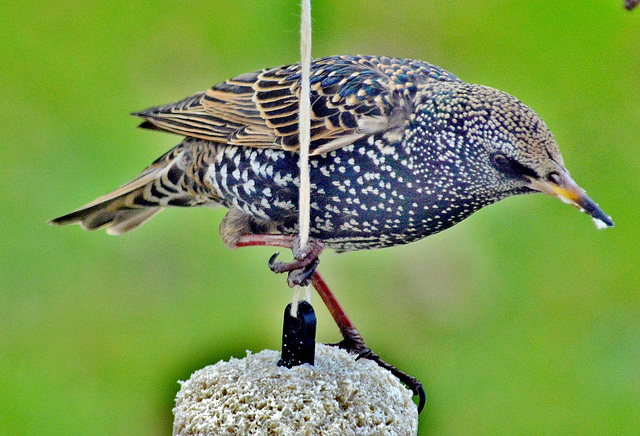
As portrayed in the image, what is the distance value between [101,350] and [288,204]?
0.96 m

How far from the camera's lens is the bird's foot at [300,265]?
3.65 feet

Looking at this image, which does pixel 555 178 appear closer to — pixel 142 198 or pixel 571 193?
pixel 571 193

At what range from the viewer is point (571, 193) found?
94 cm

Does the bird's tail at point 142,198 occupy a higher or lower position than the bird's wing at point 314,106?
lower

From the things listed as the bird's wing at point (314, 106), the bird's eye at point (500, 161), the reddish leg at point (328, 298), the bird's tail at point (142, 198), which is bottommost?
the reddish leg at point (328, 298)

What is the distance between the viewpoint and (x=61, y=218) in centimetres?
136

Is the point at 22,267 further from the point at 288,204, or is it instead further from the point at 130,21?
the point at 288,204

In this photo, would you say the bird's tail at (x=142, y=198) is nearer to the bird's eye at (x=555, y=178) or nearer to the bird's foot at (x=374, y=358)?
the bird's foot at (x=374, y=358)

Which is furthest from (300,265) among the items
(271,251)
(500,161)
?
(271,251)

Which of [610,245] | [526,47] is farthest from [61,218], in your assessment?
[610,245]

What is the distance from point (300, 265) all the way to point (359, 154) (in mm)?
216

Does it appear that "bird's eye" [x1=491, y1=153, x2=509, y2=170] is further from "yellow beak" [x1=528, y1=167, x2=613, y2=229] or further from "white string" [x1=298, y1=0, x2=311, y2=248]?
"white string" [x1=298, y1=0, x2=311, y2=248]

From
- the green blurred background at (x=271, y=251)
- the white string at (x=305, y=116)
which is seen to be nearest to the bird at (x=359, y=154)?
the white string at (x=305, y=116)

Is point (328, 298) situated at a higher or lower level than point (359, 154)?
lower
